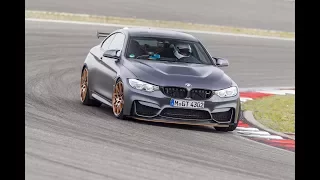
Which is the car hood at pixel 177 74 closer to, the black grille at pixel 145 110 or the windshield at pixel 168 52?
the windshield at pixel 168 52

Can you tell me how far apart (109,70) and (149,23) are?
21.4m

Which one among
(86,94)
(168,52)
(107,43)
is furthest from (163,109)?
(107,43)

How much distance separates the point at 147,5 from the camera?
3947 cm

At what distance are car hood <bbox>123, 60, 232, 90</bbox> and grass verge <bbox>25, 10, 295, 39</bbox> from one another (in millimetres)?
19393

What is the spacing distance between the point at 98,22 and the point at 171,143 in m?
22.3

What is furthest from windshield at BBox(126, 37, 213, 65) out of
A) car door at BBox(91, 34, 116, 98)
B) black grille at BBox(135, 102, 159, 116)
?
black grille at BBox(135, 102, 159, 116)

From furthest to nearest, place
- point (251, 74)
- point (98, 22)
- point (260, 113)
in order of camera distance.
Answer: point (98, 22)
point (251, 74)
point (260, 113)

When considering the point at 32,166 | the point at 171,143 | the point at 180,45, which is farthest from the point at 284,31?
the point at 32,166

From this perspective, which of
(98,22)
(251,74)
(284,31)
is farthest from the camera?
(284,31)

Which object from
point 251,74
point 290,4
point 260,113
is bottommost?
point 290,4

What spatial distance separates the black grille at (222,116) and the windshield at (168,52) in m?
1.28

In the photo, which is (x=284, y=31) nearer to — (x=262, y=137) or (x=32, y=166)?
(x=262, y=137)

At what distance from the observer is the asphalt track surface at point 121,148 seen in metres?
9.48
